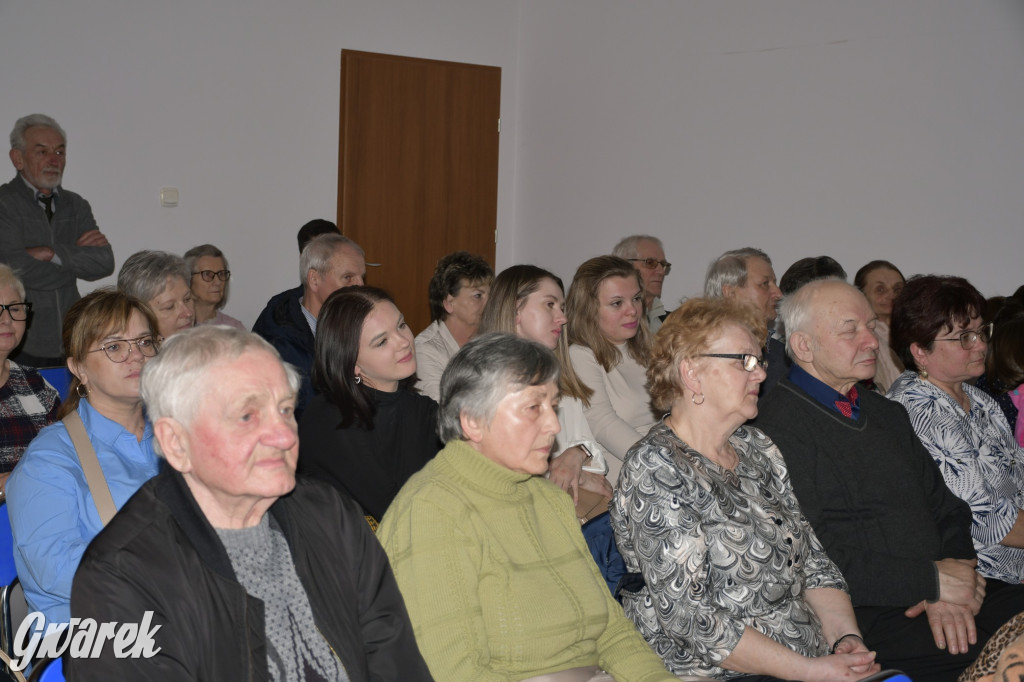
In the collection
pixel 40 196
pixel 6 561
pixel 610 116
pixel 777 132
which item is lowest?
pixel 6 561

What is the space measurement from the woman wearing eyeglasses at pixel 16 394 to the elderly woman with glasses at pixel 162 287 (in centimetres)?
70

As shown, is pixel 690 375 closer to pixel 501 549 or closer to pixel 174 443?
pixel 501 549

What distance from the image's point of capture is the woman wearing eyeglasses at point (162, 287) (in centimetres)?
405

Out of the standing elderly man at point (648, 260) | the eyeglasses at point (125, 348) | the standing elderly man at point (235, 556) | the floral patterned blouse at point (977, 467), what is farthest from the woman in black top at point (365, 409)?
the standing elderly man at point (648, 260)

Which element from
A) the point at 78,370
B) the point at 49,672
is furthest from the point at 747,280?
→ the point at 49,672

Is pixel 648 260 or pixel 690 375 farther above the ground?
pixel 648 260

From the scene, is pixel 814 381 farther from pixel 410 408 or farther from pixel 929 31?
pixel 929 31

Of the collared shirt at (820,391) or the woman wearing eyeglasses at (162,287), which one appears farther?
the woman wearing eyeglasses at (162,287)

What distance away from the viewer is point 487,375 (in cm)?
218

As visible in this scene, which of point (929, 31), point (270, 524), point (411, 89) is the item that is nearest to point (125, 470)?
point (270, 524)

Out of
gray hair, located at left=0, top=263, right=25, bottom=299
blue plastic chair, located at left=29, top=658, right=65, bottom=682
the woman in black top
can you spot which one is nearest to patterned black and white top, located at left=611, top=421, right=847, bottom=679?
the woman in black top

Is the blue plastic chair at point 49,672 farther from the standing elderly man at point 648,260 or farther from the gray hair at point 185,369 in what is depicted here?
the standing elderly man at point 648,260

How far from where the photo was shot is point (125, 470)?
2502 millimetres

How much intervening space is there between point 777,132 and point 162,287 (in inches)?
170
